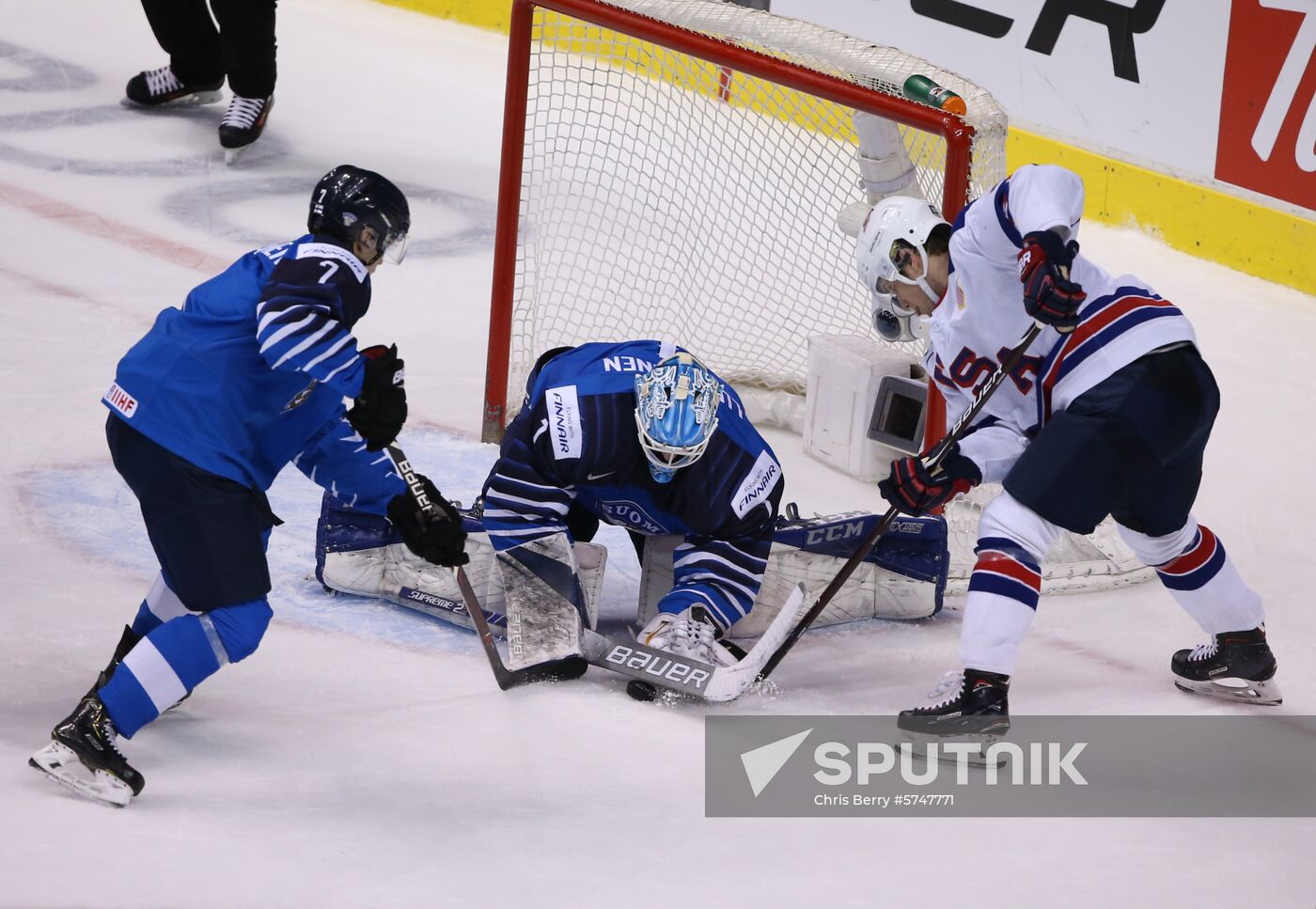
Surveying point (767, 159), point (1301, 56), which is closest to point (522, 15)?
point (767, 159)

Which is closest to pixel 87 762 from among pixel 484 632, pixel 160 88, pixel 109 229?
pixel 484 632

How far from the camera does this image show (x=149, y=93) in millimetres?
6203

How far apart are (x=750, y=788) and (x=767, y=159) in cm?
204

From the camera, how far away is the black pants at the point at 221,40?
5.65 meters

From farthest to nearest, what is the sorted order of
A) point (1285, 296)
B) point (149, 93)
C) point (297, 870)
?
point (149, 93) → point (1285, 296) → point (297, 870)

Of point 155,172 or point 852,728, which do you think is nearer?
point 852,728

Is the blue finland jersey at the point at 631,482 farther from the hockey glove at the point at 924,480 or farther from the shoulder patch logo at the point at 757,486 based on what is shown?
Answer: the hockey glove at the point at 924,480

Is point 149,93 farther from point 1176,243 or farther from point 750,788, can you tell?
point 750,788

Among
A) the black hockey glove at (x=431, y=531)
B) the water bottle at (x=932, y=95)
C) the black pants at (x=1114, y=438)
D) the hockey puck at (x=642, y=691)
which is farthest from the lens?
the water bottle at (x=932, y=95)

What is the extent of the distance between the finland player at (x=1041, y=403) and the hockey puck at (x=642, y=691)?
45 cm

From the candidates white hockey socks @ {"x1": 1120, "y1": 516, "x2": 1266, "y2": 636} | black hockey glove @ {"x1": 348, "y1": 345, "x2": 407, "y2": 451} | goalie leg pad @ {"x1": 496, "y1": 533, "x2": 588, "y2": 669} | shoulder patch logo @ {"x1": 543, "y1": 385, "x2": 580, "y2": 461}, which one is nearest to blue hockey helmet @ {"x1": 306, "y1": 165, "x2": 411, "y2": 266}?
black hockey glove @ {"x1": 348, "y1": 345, "x2": 407, "y2": 451}

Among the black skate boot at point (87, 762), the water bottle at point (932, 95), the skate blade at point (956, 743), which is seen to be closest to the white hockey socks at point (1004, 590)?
the skate blade at point (956, 743)

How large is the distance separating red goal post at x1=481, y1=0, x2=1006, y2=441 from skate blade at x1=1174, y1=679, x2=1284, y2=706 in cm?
103

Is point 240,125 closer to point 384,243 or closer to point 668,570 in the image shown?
point 668,570
